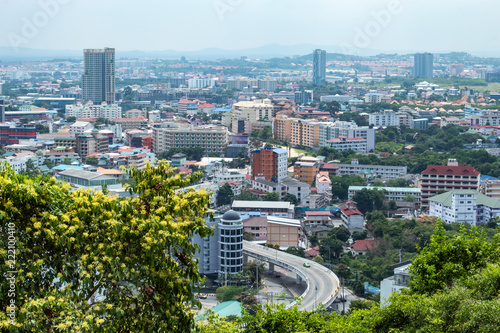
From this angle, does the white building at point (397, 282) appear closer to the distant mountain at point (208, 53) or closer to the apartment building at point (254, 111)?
the apartment building at point (254, 111)

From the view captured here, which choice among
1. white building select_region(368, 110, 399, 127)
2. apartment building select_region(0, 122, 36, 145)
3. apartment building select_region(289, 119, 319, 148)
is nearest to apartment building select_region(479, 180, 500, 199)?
apartment building select_region(289, 119, 319, 148)

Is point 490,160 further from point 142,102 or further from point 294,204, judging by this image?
point 142,102

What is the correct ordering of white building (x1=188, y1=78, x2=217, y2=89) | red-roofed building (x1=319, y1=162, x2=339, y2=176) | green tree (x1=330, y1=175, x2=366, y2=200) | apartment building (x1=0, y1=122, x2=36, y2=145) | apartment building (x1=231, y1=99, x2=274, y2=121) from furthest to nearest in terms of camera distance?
white building (x1=188, y1=78, x2=217, y2=89) < apartment building (x1=231, y1=99, x2=274, y2=121) < apartment building (x1=0, y1=122, x2=36, y2=145) < red-roofed building (x1=319, y1=162, x2=339, y2=176) < green tree (x1=330, y1=175, x2=366, y2=200)

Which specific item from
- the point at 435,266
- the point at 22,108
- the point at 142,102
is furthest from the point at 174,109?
the point at 435,266

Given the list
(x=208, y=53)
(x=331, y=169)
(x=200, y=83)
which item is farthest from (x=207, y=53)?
(x=331, y=169)

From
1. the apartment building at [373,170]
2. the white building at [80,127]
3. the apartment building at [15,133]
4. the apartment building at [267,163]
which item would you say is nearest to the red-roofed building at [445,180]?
the apartment building at [373,170]

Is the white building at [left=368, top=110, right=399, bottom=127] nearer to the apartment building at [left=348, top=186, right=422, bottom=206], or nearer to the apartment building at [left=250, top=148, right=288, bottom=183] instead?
the apartment building at [left=250, top=148, right=288, bottom=183]
